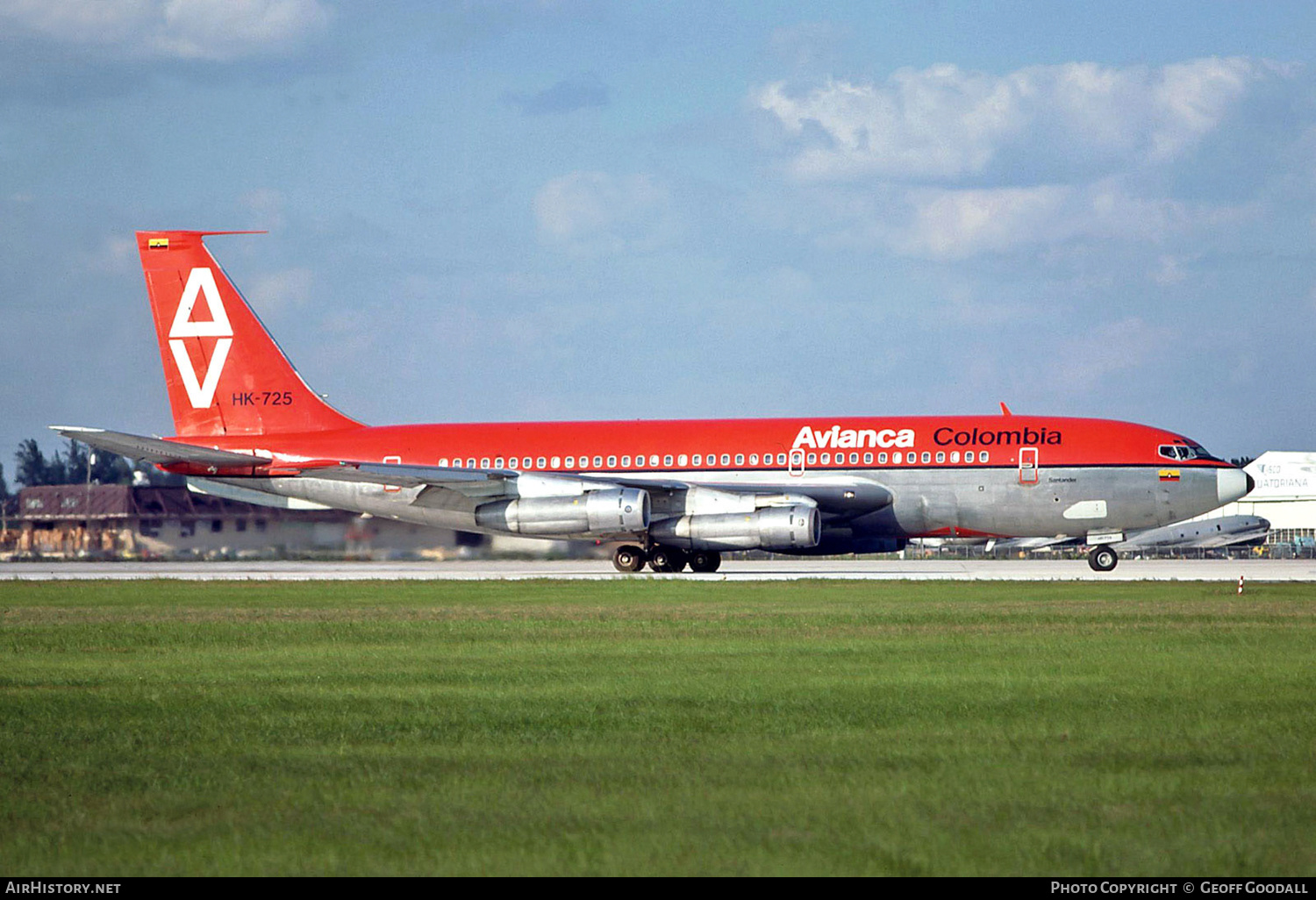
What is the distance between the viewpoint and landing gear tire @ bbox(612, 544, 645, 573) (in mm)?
42562

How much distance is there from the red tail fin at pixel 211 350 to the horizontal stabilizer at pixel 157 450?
183 centimetres

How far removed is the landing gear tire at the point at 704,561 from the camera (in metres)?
42.5

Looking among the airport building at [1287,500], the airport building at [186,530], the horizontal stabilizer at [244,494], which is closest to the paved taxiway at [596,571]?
the airport building at [186,530]

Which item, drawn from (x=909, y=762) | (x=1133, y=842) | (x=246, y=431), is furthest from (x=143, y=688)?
(x=246, y=431)

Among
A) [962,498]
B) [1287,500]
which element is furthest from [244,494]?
[1287,500]

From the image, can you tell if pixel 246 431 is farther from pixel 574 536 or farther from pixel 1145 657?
pixel 1145 657

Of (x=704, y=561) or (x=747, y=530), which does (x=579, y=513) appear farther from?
(x=704, y=561)

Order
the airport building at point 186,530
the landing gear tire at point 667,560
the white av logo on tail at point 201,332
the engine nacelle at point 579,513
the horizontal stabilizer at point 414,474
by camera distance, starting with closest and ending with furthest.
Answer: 1. the engine nacelle at point 579,513
2. the horizontal stabilizer at point 414,474
3. the landing gear tire at point 667,560
4. the white av logo on tail at point 201,332
5. the airport building at point 186,530

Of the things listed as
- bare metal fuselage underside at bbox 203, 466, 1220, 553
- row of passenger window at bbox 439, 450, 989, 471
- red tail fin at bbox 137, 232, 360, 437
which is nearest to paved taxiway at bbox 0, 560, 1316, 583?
bare metal fuselage underside at bbox 203, 466, 1220, 553

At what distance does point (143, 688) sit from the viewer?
1477 cm

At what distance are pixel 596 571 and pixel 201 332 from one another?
14442 millimetres

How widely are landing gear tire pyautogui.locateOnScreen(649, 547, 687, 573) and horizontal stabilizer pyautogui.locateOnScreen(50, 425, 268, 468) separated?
1211cm

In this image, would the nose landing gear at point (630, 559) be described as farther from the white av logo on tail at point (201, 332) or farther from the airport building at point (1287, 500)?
the airport building at point (1287, 500)

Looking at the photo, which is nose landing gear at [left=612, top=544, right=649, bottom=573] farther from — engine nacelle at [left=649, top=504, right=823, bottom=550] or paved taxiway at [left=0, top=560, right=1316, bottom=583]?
engine nacelle at [left=649, top=504, right=823, bottom=550]
